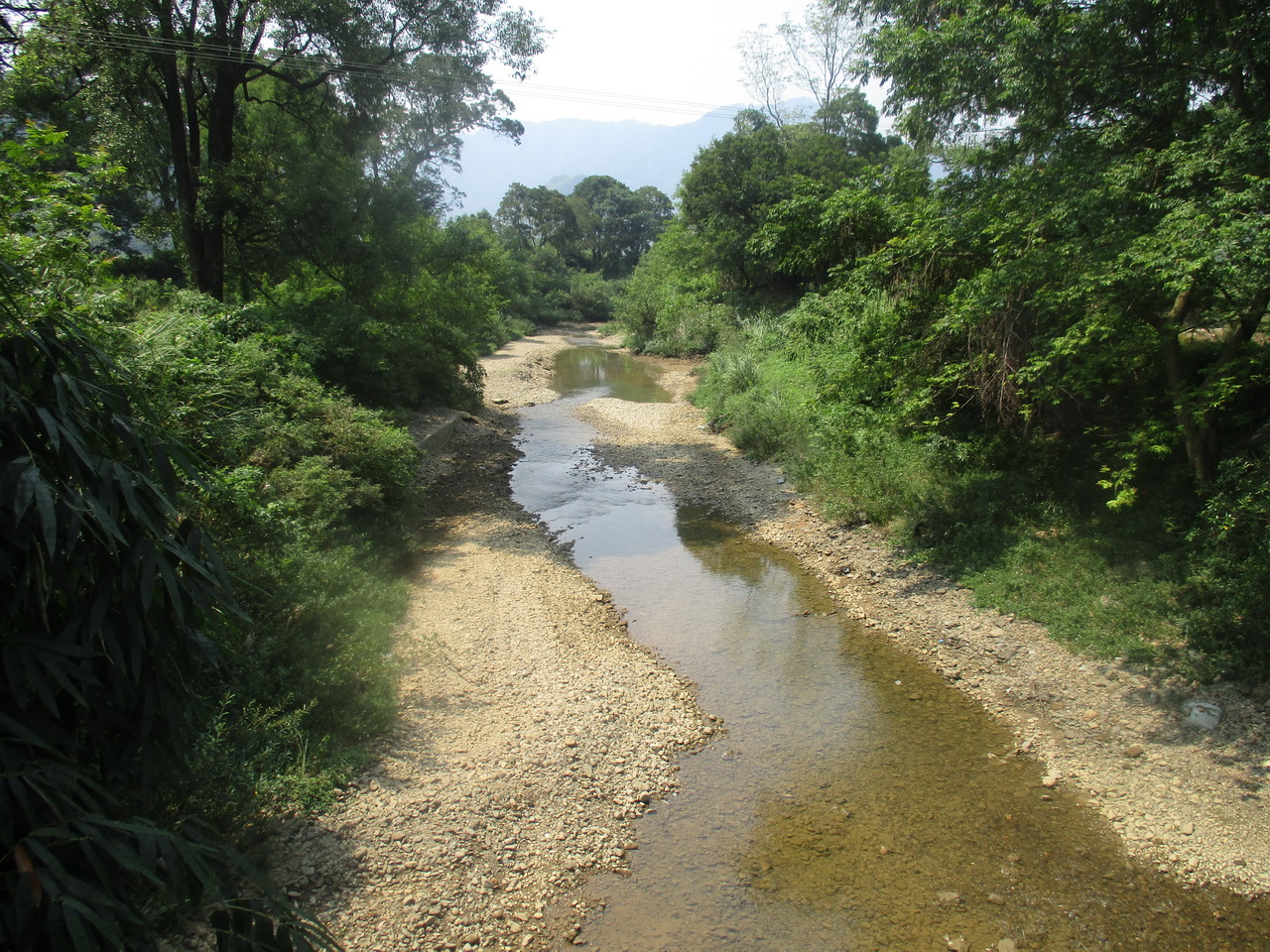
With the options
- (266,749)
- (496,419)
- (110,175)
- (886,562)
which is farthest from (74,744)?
(496,419)

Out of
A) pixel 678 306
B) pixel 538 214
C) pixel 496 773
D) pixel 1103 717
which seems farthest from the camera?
pixel 538 214

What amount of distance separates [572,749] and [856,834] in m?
2.40

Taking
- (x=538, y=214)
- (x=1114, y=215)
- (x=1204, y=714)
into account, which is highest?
(x=538, y=214)

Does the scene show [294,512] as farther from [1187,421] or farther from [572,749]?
[1187,421]

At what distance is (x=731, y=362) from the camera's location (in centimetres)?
2111

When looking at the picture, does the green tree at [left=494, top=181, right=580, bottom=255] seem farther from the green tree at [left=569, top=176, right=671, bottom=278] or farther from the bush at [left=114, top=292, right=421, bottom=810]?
the bush at [left=114, top=292, right=421, bottom=810]

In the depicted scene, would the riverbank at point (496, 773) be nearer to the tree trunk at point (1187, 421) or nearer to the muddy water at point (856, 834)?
the muddy water at point (856, 834)

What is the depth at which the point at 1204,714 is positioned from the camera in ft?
20.5

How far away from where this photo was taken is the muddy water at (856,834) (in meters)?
4.73

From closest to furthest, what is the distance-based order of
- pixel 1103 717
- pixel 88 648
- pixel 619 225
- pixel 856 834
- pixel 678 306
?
pixel 88 648
pixel 856 834
pixel 1103 717
pixel 678 306
pixel 619 225

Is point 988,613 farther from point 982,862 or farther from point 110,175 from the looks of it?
point 110,175

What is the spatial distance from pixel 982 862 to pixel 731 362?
1696 cm

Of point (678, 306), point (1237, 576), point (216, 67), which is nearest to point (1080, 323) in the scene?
point (1237, 576)

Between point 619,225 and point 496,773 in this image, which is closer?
point 496,773
